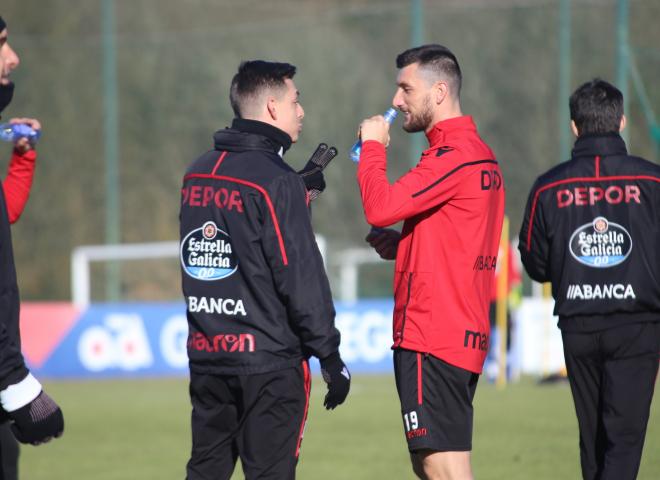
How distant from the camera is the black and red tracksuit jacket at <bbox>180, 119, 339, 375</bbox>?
5.20m

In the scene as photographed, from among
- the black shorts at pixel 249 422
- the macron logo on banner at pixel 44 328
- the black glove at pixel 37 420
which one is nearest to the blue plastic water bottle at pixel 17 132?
the black shorts at pixel 249 422

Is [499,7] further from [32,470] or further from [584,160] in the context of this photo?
[584,160]

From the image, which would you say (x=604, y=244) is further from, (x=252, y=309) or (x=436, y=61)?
(x=252, y=309)

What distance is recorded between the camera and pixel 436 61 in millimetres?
5750

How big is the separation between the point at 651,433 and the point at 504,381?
20.3 feet

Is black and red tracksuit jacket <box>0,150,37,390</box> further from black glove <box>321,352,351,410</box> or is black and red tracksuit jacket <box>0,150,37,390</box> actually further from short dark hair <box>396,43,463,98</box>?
short dark hair <box>396,43,463,98</box>

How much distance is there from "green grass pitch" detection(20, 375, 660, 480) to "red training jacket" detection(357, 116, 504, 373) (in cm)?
301

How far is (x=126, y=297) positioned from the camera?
23125 millimetres

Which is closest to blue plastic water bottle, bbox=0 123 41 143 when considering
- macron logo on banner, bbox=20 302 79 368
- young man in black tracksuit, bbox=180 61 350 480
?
young man in black tracksuit, bbox=180 61 350 480

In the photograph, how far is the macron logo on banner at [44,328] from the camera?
17.9 meters

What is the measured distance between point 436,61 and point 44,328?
526 inches

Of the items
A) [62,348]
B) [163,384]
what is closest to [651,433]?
[163,384]

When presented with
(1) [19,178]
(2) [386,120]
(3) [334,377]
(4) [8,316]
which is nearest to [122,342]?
(1) [19,178]

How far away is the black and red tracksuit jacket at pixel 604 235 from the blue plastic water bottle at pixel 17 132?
8.95 ft
